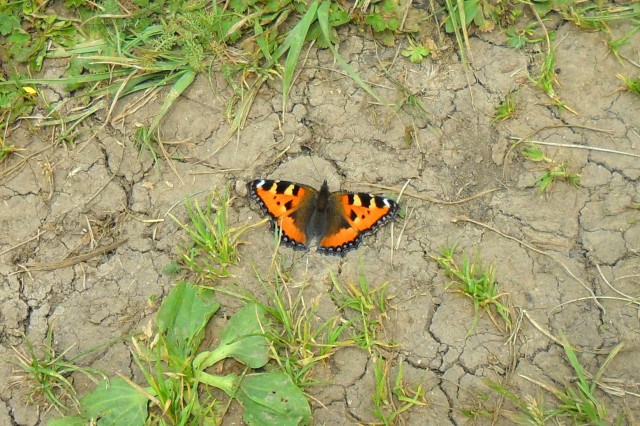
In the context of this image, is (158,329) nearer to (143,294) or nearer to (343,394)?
(143,294)

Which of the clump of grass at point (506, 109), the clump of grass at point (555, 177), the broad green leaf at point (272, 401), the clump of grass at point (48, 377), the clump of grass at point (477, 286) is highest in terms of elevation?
the clump of grass at point (506, 109)

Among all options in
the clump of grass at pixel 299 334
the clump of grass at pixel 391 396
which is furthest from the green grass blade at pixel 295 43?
the clump of grass at pixel 391 396

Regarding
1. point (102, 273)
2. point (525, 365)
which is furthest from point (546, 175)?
point (102, 273)

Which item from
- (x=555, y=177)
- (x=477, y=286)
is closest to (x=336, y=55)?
(x=555, y=177)

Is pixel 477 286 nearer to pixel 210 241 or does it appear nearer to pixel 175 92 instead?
pixel 210 241

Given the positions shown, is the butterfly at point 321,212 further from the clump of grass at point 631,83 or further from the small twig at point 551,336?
the clump of grass at point 631,83

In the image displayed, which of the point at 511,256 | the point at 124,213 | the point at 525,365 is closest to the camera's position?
the point at 525,365

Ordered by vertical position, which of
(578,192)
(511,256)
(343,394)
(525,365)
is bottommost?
(343,394)
